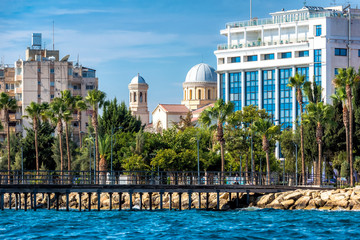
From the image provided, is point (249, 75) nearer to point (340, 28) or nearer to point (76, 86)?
point (340, 28)

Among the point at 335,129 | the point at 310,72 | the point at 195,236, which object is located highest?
the point at 310,72

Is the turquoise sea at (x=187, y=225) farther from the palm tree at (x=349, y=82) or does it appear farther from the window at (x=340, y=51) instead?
the window at (x=340, y=51)

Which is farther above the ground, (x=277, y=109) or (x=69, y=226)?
(x=277, y=109)

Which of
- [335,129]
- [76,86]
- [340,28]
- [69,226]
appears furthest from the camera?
[76,86]

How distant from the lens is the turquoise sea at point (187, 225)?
49.8 metres

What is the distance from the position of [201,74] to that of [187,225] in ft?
417

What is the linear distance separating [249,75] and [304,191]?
231 feet

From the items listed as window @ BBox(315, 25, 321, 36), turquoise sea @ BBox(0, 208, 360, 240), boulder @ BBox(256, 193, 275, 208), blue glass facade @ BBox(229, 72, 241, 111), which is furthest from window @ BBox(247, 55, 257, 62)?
turquoise sea @ BBox(0, 208, 360, 240)

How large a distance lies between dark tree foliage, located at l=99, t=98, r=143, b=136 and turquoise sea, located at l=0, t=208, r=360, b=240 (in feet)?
151

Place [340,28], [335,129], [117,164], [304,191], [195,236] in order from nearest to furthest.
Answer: [195,236], [304,191], [335,129], [117,164], [340,28]

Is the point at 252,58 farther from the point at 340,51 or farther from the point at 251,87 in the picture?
the point at 340,51

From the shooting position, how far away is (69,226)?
55219 mm

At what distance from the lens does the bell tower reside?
190500 millimetres

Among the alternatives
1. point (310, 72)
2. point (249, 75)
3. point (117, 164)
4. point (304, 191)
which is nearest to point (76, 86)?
point (249, 75)
